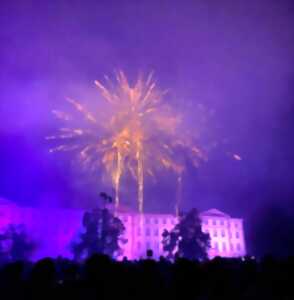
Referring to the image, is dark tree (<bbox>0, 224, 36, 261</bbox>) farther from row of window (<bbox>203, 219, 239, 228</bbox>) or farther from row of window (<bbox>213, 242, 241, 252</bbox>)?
row of window (<bbox>203, 219, 239, 228</bbox>)

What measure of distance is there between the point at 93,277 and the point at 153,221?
7418cm

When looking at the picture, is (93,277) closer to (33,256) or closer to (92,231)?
(92,231)

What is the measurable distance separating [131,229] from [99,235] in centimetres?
2787

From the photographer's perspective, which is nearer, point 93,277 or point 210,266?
point 93,277

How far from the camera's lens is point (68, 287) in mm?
7484

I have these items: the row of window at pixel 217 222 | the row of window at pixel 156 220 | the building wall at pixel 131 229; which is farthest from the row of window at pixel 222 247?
the row of window at pixel 156 220

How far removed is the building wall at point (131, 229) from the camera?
68.8 meters

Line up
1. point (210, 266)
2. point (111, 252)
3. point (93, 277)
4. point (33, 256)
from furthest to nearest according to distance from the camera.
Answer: point (33, 256) < point (111, 252) < point (210, 266) < point (93, 277)

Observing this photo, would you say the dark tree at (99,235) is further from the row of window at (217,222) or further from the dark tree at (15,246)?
the row of window at (217,222)

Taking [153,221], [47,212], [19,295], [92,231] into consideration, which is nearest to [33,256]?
[47,212]

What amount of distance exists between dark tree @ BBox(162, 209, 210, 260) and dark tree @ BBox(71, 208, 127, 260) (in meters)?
8.59

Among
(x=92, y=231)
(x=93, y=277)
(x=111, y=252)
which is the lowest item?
(x=93, y=277)

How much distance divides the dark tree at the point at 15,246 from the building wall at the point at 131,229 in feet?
27.1

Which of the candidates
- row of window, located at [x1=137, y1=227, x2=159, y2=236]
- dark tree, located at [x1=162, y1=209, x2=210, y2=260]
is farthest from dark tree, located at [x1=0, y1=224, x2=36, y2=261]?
row of window, located at [x1=137, y1=227, x2=159, y2=236]
